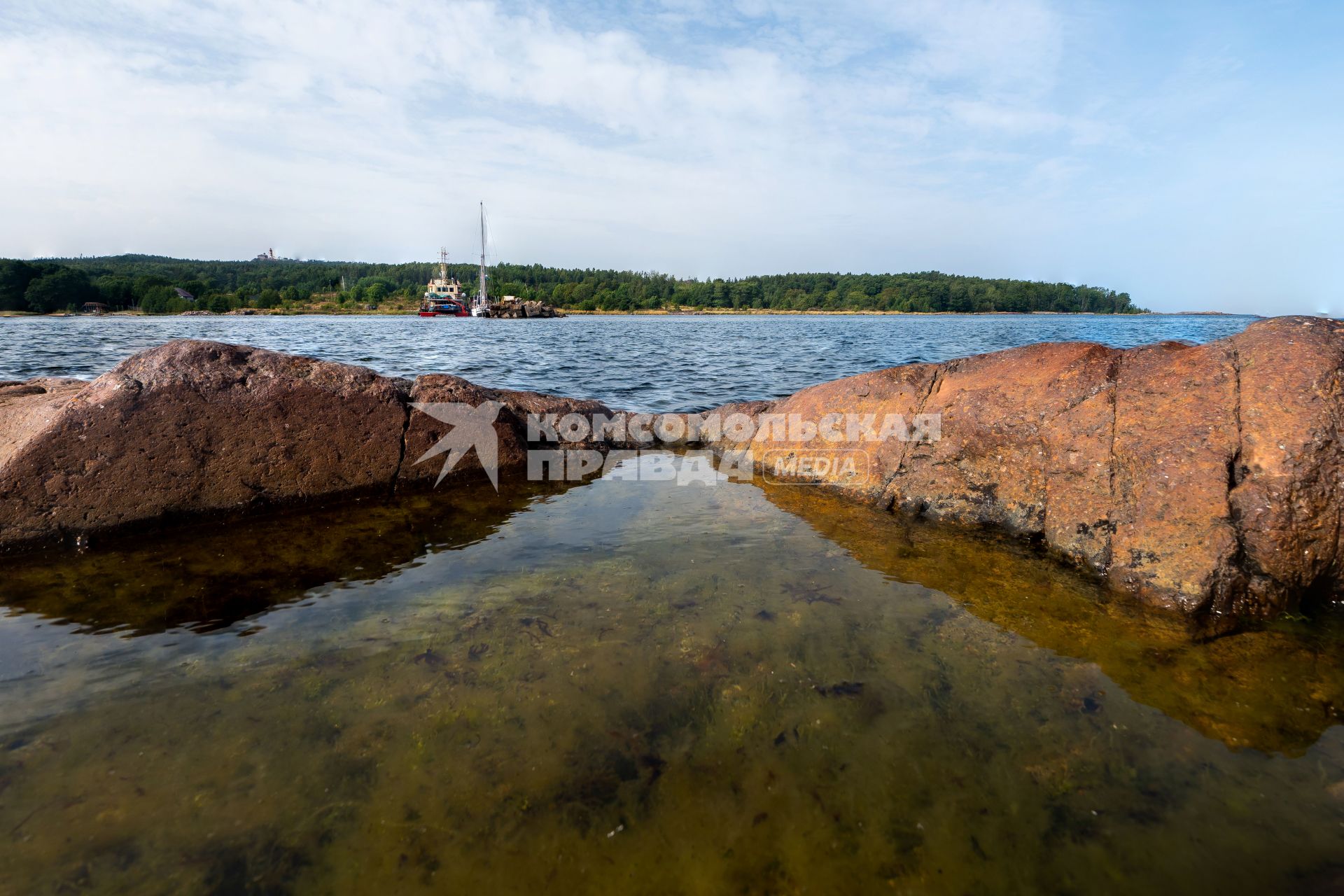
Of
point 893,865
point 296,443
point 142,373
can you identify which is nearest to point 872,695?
point 893,865

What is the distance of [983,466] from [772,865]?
195 inches

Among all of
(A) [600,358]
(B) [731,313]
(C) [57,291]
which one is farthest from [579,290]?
(A) [600,358]

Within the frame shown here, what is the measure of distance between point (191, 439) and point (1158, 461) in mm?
8735

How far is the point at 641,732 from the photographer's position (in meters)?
3.14

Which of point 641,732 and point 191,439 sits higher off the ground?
point 191,439

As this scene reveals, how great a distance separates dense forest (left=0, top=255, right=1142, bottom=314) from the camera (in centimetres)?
10819

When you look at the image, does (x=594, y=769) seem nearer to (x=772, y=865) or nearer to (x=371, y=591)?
(x=772, y=865)

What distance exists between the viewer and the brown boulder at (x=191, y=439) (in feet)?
17.6

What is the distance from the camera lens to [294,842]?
2471mm
